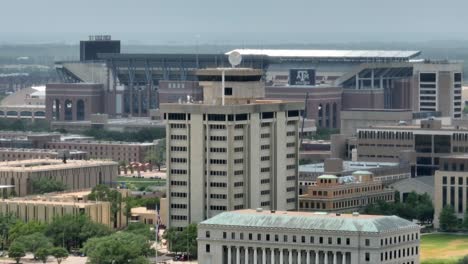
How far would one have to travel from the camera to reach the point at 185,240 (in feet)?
417

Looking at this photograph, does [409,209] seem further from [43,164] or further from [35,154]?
[35,154]

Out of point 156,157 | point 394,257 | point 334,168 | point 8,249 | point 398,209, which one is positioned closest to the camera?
point 394,257

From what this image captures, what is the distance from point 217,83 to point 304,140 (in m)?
64.4

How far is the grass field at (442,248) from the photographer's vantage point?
4938 inches

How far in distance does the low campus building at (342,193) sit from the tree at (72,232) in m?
12.9

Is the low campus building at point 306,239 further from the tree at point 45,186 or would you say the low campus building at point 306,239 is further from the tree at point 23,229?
the tree at point 45,186

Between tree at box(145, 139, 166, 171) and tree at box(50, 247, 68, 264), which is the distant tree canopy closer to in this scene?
tree at box(50, 247, 68, 264)

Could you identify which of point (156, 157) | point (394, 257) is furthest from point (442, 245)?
point (156, 157)

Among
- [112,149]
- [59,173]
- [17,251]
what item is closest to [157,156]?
[112,149]

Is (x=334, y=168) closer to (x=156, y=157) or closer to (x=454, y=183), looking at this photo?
(x=454, y=183)

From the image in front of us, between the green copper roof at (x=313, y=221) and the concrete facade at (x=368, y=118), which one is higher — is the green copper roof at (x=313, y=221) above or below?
below

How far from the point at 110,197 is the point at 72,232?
410 inches

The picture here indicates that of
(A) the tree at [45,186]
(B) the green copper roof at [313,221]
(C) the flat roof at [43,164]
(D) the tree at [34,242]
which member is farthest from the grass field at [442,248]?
(C) the flat roof at [43,164]

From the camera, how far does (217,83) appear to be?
135375 millimetres
